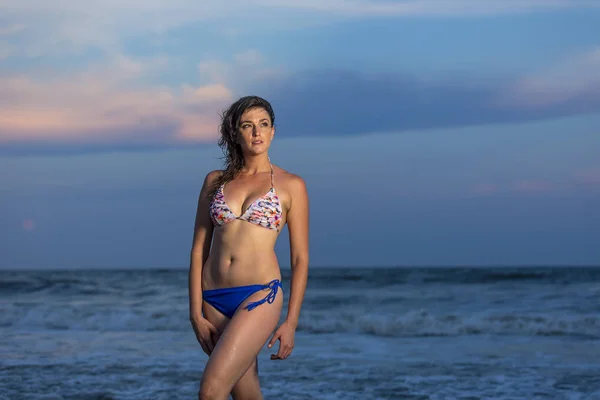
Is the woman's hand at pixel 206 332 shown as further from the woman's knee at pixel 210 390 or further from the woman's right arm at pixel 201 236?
the woman's knee at pixel 210 390

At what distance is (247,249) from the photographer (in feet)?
13.0

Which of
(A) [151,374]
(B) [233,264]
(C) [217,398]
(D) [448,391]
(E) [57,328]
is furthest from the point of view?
(E) [57,328]

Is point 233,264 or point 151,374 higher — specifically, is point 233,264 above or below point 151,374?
above

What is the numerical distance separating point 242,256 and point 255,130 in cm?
62

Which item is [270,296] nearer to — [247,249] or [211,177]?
[247,249]

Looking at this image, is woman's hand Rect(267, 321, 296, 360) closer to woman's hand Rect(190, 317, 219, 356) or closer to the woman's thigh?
the woman's thigh

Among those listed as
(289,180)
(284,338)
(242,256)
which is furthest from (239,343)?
(289,180)

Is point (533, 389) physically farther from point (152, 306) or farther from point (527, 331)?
point (152, 306)

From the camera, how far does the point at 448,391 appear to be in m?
7.80

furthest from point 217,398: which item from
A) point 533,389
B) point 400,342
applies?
point 400,342

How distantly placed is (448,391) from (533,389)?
86cm

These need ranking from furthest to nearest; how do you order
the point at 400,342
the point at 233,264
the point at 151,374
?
the point at 400,342
the point at 151,374
the point at 233,264

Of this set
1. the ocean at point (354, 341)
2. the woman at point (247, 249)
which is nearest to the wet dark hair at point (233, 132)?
the woman at point (247, 249)

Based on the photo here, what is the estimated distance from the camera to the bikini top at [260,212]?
3975 millimetres
